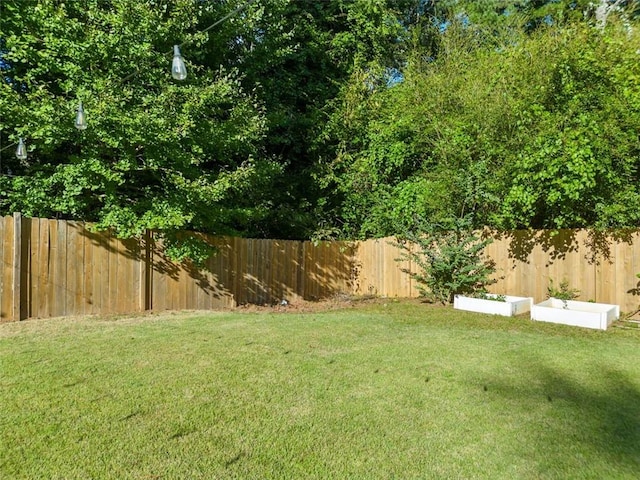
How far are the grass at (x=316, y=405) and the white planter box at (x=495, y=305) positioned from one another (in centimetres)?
165

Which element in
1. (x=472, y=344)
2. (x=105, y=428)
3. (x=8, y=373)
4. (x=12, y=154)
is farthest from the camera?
(x=12, y=154)

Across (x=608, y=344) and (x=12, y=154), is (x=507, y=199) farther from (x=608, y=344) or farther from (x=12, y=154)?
(x=12, y=154)

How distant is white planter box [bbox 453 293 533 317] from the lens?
7.16 meters

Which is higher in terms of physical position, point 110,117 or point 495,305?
point 110,117

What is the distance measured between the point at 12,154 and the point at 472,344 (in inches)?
298

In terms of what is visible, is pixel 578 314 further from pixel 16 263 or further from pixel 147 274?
pixel 16 263

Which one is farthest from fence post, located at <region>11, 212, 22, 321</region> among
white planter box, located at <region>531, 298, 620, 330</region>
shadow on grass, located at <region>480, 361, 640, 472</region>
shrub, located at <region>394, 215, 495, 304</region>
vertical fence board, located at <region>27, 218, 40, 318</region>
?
white planter box, located at <region>531, 298, 620, 330</region>

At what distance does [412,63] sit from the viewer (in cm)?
1113

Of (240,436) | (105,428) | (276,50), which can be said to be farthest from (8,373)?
(276,50)

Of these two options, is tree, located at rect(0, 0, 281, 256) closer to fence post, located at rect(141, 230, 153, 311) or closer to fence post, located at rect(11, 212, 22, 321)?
fence post, located at rect(141, 230, 153, 311)

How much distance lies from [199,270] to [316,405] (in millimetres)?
5449

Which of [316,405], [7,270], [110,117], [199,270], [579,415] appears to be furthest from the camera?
[199,270]

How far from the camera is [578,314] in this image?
623 centimetres

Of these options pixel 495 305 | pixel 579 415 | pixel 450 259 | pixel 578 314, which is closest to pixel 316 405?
pixel 579 415
